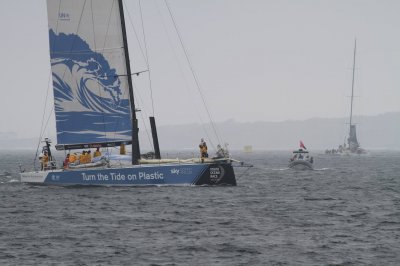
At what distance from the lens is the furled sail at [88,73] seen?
119 ft

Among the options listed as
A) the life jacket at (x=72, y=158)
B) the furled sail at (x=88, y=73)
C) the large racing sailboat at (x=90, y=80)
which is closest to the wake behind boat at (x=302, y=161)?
the large racing sailboat at (x=90, y=80)

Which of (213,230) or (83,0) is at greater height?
(83,0)

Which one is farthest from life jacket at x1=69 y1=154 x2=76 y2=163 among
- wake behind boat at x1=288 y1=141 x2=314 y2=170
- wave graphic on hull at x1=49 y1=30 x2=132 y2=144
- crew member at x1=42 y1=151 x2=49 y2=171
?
wake behind boat at x1=288 y1=141 x2=314 y2=170

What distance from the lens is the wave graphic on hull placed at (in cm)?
3675

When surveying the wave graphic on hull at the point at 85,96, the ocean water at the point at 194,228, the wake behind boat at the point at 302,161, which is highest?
the wave graphic on hull at the point at 85,96

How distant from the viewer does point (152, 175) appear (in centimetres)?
3378

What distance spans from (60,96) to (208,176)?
1122cm

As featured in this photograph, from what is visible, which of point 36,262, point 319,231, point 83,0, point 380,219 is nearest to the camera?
point 36,262

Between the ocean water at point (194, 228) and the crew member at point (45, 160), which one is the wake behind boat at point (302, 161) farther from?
the crew member at point (45, 160)

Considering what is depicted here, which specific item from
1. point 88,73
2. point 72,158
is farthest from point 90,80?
point 72,158

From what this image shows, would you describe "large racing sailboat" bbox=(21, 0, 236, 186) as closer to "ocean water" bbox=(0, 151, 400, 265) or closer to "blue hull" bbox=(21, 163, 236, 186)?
"blue hull" bbox=(21, 163, 236, 186)

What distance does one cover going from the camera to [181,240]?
19.4 meters

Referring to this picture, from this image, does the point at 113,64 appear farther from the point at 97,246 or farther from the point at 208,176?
the point at 97,246

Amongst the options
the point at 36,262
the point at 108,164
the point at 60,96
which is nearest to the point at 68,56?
the point at 60,96
